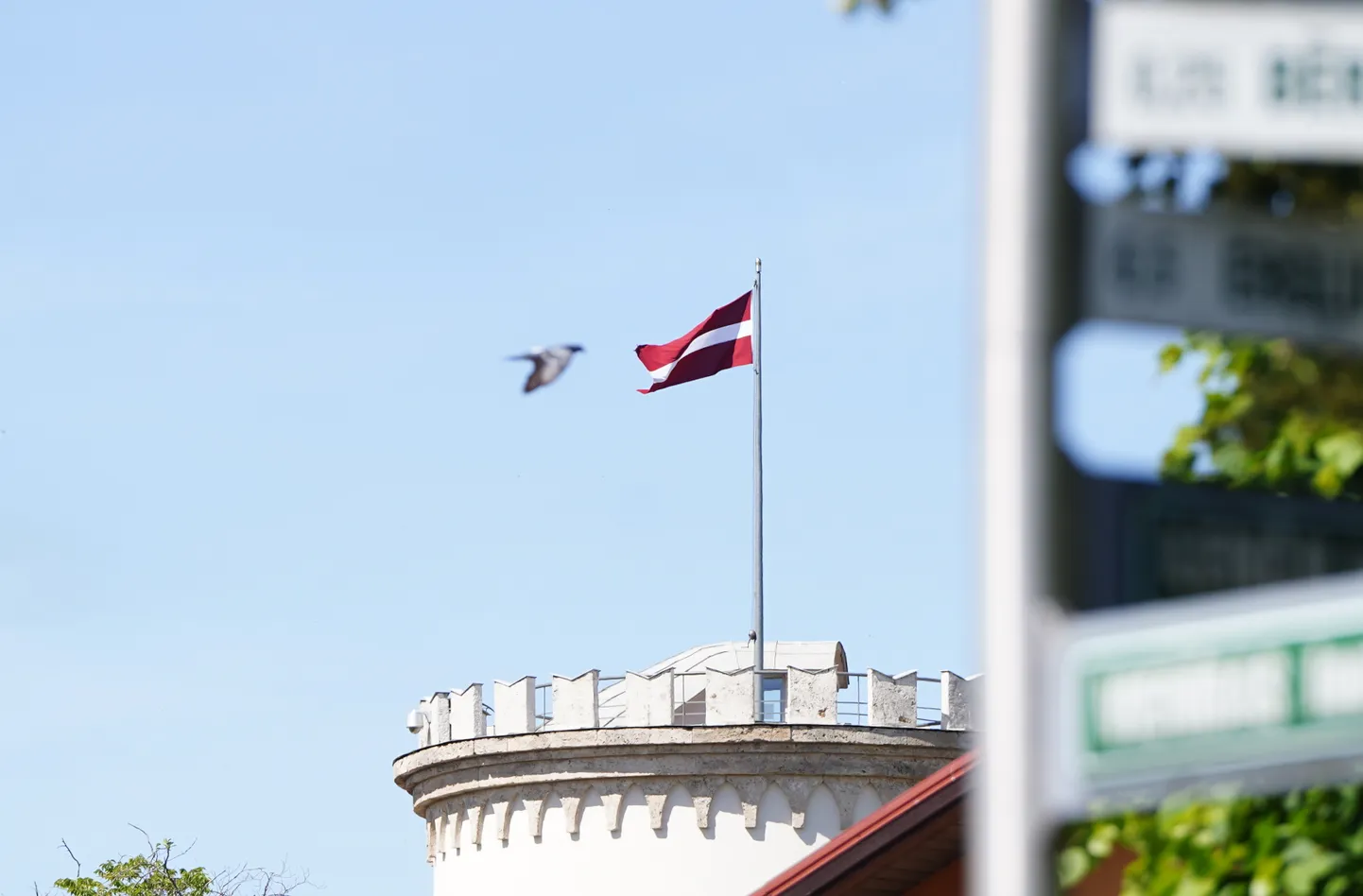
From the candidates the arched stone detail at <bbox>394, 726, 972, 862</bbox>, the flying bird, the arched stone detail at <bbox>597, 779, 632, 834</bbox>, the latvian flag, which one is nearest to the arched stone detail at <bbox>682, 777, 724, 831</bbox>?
the arched stone detail at <bbox>394, 726, 972, 862</bbox>

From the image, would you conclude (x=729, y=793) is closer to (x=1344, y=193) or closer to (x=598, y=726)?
(x=598, y=726)

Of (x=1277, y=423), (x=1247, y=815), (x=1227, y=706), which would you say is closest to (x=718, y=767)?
(x=1247, y=815)

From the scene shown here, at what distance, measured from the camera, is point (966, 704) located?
38.1 meters

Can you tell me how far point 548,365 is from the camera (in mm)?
17656

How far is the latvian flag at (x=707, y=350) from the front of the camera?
37094mm

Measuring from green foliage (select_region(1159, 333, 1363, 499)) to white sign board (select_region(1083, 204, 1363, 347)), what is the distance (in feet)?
0.21

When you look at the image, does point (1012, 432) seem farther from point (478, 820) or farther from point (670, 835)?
point (478, 820)

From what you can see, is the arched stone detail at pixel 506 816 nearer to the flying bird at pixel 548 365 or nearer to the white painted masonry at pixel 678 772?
the white painted masonry at pixel 678 772

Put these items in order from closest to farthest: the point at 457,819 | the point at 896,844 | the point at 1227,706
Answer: the point at 1227,706 → the point at 896,844 → the point at 457,819

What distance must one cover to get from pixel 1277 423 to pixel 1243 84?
1426 millimetres

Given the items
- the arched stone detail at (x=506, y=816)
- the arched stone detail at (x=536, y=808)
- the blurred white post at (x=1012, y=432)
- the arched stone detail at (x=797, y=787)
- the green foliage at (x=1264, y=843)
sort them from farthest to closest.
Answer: the arched stone detail at (x=506, y=816), the arched stone detail at (x=536, y=808), the arched stone detail at (x=797, y=787), the green foliage at (x=1264, y=843), the blurred white post at (x=1012, y=432)

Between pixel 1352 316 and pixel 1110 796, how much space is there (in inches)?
27.0

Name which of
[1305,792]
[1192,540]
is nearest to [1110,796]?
[1192,540]

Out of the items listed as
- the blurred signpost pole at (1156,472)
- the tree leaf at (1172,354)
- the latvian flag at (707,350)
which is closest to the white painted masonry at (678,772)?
the latvian flag at (707,350)
